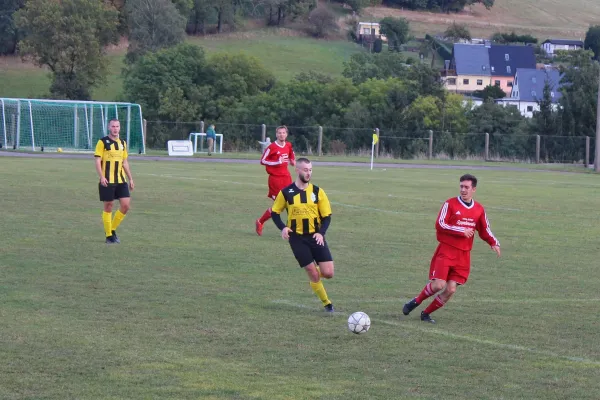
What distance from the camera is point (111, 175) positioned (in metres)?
15.2

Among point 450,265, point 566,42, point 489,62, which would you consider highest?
point 566,42

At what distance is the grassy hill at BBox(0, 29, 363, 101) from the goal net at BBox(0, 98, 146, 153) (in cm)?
3347

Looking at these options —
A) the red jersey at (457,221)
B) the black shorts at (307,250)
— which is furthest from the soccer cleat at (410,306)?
the black shorts at (307,250)

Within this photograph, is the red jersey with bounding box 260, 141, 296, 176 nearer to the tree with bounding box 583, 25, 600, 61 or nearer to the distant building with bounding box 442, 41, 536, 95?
the distant building with bounding box 442, 41, 536, 95

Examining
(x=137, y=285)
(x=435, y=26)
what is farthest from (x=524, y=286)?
(x=435, y=26)

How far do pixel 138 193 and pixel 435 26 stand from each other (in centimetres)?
11858

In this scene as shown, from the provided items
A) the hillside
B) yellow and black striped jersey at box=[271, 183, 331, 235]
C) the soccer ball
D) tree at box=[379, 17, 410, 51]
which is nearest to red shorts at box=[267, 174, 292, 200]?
yellow and black striped jersey at box=[271, 183, 331, 235]

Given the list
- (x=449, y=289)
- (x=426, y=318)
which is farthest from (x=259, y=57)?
(x=449, y=289)

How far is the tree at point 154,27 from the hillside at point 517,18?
43.1 meters

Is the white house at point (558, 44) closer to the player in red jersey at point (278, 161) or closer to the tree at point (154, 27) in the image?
the tree at point (154, 27)

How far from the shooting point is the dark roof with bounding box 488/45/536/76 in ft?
421

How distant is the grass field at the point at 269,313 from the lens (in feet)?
24.3

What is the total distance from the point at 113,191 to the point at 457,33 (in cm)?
12271

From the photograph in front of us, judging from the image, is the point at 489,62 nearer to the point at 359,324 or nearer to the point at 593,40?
the point at 593,40
